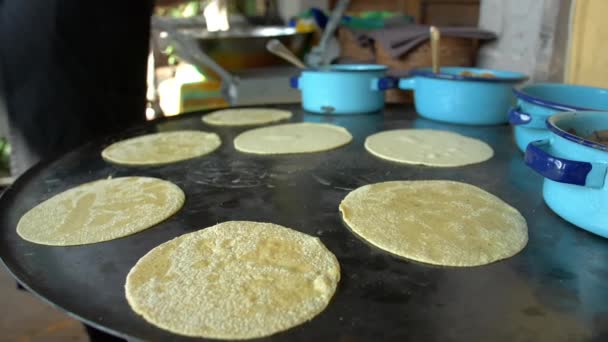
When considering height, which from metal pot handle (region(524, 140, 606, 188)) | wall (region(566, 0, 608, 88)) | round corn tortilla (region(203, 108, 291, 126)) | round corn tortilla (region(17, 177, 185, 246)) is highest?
wall (region(566, 0, 608, 88))

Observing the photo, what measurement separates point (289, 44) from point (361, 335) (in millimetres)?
2217

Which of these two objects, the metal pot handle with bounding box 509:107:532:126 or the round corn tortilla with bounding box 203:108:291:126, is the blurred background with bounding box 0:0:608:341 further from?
the round corn tortilla with bounding box 203:108:291:126

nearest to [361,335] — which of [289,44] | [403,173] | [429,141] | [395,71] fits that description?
[403,173]

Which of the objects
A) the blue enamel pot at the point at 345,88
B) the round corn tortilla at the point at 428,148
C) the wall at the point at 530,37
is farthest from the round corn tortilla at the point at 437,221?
the wall at the point at 530,37

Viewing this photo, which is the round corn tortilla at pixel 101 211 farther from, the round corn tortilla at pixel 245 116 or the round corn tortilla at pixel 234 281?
the round corn tortilla at pixel 245 116

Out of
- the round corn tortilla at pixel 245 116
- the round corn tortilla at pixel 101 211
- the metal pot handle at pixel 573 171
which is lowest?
the round corn tortilla at pixel 101 211

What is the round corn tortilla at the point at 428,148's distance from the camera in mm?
1013

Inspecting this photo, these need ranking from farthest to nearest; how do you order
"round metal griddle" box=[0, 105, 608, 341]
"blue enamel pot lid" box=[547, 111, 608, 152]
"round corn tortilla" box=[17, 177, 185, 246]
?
"round corn tortilla" box=[17, 177, 185, 246], "blue enamel pot lid" box=[547, 111, 608, 152], "round metal griddle" box=[0, 105, 608, 341]

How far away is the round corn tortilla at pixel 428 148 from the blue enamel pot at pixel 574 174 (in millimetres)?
294

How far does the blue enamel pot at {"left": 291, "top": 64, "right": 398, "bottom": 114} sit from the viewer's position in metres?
1.36

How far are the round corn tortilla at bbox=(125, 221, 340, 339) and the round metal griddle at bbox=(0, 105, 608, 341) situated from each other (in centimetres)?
2

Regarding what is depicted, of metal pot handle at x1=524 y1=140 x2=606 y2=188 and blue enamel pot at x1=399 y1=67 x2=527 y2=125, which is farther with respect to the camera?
blue enamel pot at x1=399 y1=67 x2=527 y2=125

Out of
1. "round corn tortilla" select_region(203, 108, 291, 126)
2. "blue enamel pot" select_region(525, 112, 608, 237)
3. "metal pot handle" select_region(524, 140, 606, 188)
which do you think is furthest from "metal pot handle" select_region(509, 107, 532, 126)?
"round corn tortilla" select_region(203, 108, 291, 126)

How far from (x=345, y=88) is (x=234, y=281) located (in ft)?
2.97
